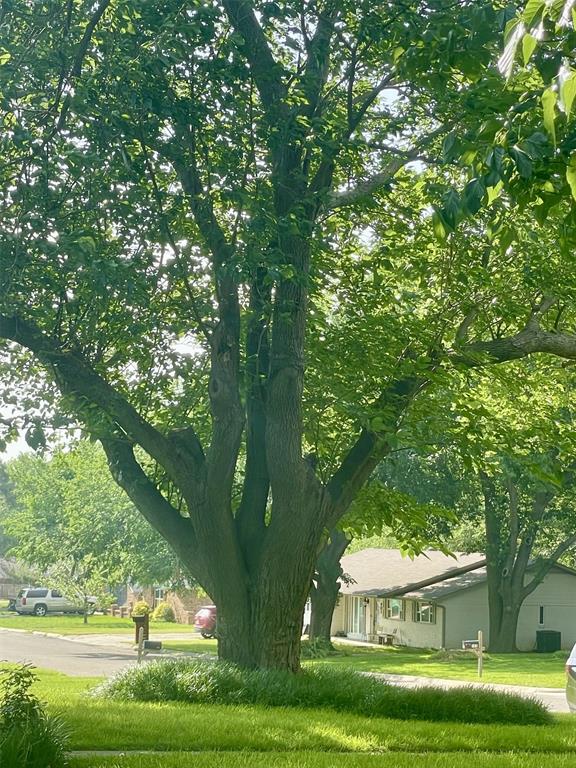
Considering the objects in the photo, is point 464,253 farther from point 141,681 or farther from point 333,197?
point 141,681

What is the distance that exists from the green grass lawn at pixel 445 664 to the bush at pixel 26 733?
78.0 ft

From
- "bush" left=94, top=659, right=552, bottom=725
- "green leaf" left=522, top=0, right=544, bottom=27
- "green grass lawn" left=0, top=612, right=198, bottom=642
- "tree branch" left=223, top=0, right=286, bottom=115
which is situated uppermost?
"tree branch" left=223, top=0, right=286, bottom=115

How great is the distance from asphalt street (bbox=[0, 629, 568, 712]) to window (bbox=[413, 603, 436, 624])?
14339 mm

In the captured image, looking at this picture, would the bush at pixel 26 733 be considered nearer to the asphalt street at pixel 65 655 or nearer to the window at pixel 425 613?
the asphalt street at pixel 65 655

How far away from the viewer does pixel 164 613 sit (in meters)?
70.9

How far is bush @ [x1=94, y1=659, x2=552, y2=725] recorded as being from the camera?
47.2 feet

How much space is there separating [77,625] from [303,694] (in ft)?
164

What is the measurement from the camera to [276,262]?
13406mm

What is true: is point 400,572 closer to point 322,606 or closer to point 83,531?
point 322,606

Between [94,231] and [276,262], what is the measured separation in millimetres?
2331

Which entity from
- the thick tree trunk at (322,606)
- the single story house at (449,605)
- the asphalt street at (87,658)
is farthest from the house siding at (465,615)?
the asphalt street at (87,658)

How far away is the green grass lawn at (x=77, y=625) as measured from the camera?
185 ft

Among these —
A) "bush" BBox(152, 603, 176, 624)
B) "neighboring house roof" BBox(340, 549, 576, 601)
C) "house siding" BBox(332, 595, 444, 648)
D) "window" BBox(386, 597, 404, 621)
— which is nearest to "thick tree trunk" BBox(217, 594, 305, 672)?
"neighboring house roof" BBox(340, 549, 576, 601)

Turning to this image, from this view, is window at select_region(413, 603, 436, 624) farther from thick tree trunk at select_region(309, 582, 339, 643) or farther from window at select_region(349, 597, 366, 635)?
window at select_region(349, 597, 366, 635)
